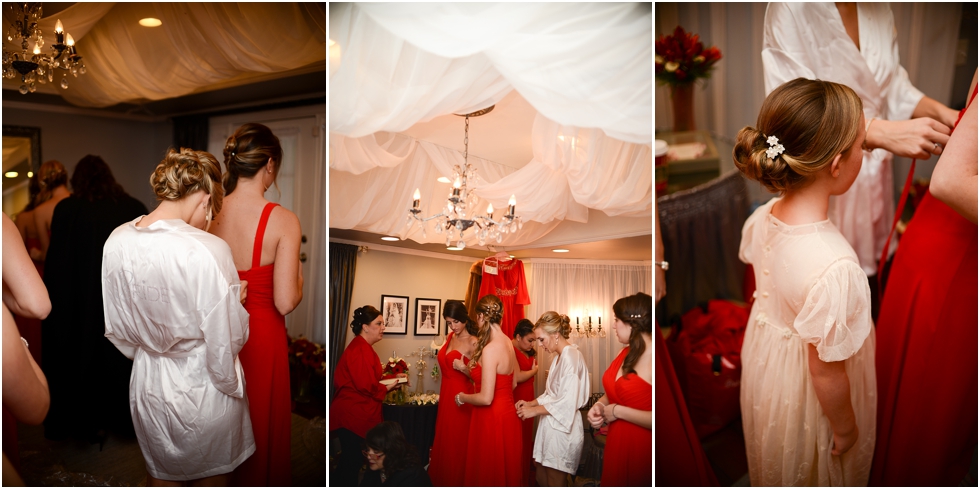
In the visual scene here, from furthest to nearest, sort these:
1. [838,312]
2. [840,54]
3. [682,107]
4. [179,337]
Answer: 1. [682,107]
2. [840,54]
3. [179,337]
4. [838,312]

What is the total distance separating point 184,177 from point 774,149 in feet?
6.44

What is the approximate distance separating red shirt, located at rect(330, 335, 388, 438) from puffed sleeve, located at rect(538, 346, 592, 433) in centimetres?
62

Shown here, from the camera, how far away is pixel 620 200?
2.11 metres

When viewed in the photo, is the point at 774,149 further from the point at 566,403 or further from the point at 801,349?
the point at 566,403

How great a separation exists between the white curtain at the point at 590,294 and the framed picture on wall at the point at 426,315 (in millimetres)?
357

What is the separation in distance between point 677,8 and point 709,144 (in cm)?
70

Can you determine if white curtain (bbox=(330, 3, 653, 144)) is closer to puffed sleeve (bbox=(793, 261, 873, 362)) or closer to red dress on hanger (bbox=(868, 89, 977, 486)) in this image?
puffed sleeve (bbox=(793, 261, 873, 362))

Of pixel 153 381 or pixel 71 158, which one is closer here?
pixel 153 381

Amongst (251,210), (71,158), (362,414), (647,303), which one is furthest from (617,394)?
(71,158)

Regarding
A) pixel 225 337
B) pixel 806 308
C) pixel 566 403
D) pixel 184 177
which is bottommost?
pixel 566 403

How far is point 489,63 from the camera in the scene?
2.12 meters

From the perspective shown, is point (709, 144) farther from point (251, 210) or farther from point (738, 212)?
point (251, 210)

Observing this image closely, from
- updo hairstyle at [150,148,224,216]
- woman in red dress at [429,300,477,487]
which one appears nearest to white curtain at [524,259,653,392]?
woman in red dress at [429,300,477,487]

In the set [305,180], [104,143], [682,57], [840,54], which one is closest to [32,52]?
[104,143]
